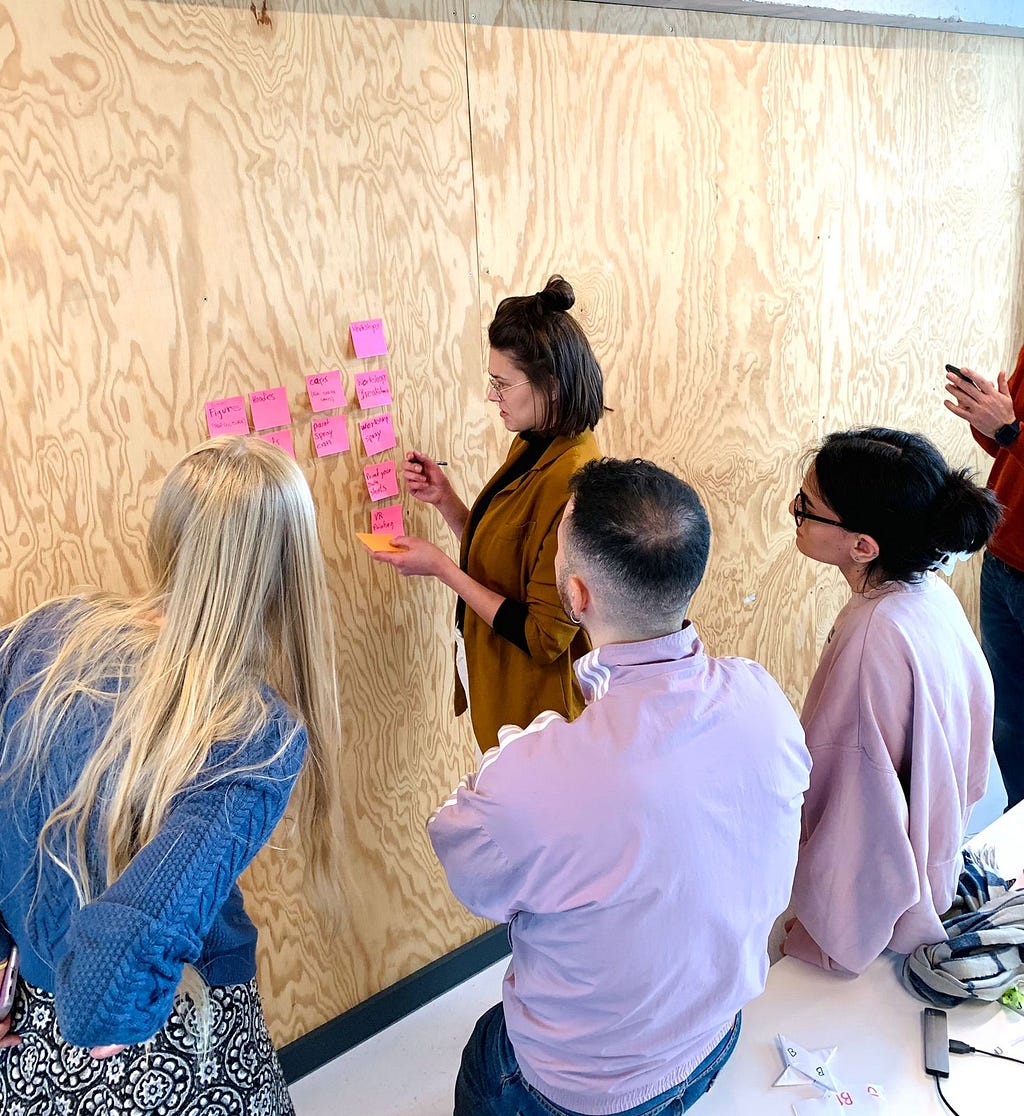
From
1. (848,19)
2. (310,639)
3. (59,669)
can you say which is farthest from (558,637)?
(848,19)

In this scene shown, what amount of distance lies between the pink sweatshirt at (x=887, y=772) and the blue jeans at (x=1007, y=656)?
1031 mm

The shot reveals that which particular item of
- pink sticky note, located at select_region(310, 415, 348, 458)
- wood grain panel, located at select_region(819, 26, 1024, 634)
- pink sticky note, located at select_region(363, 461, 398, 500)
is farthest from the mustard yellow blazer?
wood grain panel, located at select_region(819, 26, 1024, 634)

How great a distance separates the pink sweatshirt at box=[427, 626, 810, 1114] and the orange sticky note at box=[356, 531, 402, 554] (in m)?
0.77

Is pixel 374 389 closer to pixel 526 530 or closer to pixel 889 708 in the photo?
pixel 526 530

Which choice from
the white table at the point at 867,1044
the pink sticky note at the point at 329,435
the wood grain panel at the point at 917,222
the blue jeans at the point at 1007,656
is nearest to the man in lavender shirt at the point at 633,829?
the white table at the point at 867,1044

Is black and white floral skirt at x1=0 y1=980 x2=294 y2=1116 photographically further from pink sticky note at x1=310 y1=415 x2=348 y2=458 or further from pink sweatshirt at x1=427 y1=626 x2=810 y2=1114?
pink sticky note at x1=310 y1=415 x2=348 y2=458

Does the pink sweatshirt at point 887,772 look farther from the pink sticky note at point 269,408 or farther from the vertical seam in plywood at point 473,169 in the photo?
the pink sticky note at point 269,408

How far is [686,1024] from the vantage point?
1.34 metres

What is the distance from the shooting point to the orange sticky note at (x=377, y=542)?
2.05m

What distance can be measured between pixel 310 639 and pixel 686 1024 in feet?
2.40

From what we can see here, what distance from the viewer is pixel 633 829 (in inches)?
46.7

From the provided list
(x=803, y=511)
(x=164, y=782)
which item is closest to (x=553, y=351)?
(x=803, y=511)

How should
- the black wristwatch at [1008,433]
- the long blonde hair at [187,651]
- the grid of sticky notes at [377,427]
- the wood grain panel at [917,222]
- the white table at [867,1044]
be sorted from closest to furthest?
the long blonde hair at [187,651]
the white table at [867,1044]
the grid of sticky notes at [377,427]
the black wristwatch at [1008,433]
the wood grain panel at [917,222]

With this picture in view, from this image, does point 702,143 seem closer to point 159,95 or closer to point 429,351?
point 429,351
